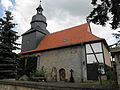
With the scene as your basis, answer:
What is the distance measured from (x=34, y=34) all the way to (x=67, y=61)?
35.2 feet

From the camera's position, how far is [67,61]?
15.8m

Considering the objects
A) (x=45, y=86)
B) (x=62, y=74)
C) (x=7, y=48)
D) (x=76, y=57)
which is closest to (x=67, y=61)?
(x=76, y=57)

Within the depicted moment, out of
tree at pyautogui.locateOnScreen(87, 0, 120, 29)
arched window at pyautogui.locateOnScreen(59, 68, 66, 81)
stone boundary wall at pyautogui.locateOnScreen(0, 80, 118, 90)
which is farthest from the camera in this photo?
arched window at pyautogui.locateOnScreen(59, 68, 66, 81)

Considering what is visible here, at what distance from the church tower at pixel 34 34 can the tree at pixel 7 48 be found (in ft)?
38.8

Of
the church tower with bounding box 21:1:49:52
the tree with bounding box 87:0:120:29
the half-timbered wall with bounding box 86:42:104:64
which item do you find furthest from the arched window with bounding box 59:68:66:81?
the tree with bounding box 87:0:120:29

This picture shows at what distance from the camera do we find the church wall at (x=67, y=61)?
564 inches

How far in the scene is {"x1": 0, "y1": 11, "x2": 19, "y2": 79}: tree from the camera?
830cm

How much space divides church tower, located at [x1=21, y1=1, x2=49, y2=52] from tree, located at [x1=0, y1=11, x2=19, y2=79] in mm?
11811

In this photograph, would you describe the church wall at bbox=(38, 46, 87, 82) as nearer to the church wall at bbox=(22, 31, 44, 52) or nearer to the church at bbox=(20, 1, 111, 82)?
the church at bbox=(20, 1, 111, 82)

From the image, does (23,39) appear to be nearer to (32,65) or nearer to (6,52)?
(32,65)

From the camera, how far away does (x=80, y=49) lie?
1503 centimetres

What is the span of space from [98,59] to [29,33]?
16399 millimetres

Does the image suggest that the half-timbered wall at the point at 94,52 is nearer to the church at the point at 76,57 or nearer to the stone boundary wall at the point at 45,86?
the church at the point at 76,57

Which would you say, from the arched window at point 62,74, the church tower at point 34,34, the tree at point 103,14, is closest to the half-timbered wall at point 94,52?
the arched window at point 62,74
